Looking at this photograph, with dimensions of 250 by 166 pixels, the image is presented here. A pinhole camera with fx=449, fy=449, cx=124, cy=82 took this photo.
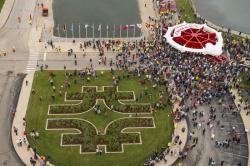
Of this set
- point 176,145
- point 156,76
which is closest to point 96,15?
point 156,76

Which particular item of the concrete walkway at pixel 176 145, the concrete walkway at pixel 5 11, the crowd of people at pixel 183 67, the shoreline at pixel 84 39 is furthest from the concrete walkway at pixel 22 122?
the concrete walkway at pixel 5 11

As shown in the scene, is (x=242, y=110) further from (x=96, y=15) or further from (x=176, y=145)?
(x=96, y=15)

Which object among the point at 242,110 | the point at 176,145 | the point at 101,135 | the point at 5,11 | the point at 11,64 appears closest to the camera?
the point at 176,145

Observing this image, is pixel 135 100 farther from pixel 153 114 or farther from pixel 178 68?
pixel 178 68

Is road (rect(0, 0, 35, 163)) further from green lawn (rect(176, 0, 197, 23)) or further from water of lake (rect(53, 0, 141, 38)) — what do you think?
green lawn (rect(176, 0, 197, 23))

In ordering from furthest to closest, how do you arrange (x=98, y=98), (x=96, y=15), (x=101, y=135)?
(x=96, y=15), (x=98, y=98), (x=101, y=135)

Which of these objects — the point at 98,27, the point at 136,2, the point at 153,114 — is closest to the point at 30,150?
the point at 153,114

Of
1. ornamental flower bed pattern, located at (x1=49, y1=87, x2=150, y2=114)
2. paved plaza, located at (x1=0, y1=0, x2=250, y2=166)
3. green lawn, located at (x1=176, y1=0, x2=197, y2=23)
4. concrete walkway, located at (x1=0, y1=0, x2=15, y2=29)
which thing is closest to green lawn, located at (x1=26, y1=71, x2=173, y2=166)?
ornamental flower bed pattern, located at (x1=49, y1=87, x2=150, y2=114)
